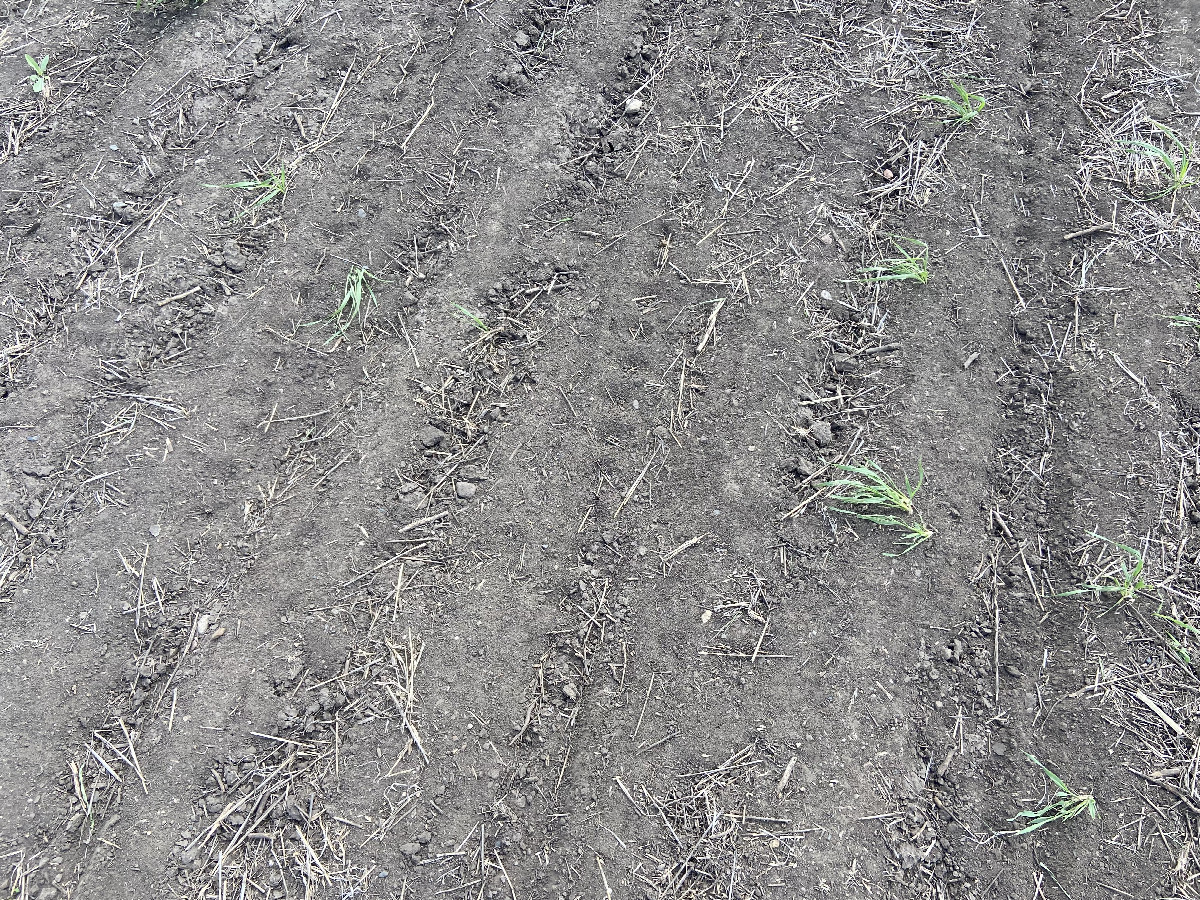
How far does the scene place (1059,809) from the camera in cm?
195

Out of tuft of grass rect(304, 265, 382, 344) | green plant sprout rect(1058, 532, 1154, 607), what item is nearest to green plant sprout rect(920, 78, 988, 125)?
green plant sprout rect(1058, 532, 1154, 607)

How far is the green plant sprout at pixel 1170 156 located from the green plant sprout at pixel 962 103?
1.74 ft

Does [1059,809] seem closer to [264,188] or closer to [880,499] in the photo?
[880,499]

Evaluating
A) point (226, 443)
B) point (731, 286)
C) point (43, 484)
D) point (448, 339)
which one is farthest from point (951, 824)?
point (43, 484)

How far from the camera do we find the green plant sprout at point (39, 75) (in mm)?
2869

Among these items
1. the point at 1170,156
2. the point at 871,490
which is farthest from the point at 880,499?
the point at 1170,156

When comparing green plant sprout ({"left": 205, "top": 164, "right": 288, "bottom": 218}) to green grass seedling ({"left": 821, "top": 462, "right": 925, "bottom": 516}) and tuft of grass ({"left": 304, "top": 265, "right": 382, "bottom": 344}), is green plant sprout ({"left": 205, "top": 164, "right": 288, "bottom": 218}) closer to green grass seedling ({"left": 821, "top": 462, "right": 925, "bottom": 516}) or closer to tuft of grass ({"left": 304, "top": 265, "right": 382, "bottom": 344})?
tuft of grass ({"left": 304, "top": 265, "right": 382, "bottom": 344})

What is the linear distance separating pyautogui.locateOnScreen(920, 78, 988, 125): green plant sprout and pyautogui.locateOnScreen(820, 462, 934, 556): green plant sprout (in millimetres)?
1377

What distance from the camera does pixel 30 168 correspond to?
9.04 feet

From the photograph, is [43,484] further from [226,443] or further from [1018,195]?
[1018,195]

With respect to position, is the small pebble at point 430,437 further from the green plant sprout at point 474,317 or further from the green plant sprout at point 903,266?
the green plant sprout at point 903,266

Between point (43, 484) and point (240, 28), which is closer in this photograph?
point (43, 484)

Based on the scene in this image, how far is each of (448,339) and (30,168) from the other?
176 cm

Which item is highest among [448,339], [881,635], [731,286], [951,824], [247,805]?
[448,339]
